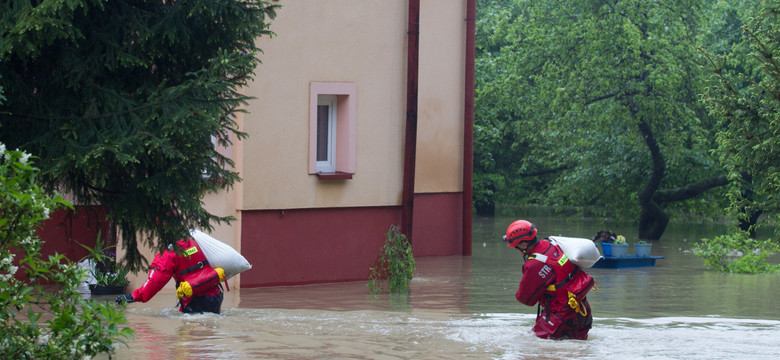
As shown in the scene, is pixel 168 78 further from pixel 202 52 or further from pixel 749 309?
pixel 749 309

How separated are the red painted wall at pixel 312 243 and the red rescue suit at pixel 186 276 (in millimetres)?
5057

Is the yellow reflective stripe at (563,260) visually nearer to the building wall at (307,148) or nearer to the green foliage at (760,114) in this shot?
the green foliage at (760,114)

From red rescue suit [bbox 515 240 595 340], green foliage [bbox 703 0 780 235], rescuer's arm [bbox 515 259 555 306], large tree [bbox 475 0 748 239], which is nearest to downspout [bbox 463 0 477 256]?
large tree [bbox 475 0 748 239]

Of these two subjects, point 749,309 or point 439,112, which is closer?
point 749,309

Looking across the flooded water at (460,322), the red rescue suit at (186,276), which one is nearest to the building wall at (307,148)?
the flooded water at (460,322)

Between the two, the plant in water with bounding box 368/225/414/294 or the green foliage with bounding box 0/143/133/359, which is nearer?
the green foliage with bounding box 0/143/133/359

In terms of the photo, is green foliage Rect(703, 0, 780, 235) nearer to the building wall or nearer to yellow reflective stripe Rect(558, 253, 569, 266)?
yellow reflective stripe Rect(558, 253, 569, 266)

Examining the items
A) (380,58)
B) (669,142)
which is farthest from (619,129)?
(380,58)

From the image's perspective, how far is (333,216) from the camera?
1798cm

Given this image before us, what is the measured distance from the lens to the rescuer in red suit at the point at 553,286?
10523 mm

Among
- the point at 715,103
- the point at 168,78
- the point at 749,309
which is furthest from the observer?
the point at 749,309

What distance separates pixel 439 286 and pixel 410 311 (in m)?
3.50

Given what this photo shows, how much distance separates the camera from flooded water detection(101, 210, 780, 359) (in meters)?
10.1

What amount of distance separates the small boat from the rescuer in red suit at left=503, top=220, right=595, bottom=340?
11634 millimetres
